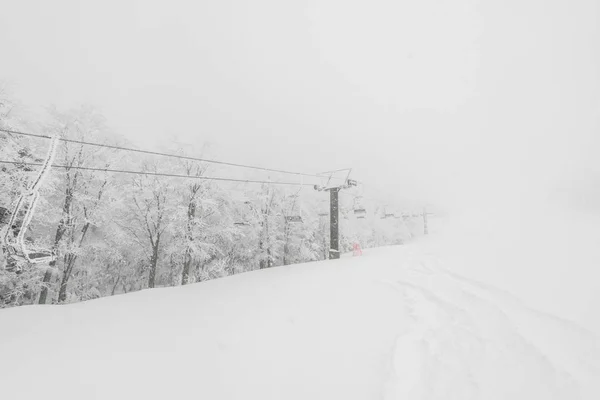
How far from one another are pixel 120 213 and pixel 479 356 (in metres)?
20.1

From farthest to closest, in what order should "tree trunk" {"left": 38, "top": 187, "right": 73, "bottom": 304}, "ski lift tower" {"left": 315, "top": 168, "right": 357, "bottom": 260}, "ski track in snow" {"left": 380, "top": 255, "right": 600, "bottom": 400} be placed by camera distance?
"ski lift tower" {"left": 315, "top": 168, "right": 357, "bottom": 260}, "tree trunk" {"left": 38, "top": 187, "right": 73, "bottom": 304}, "ski track in snow" {"left": 380, "top": 255, "right": 600, "bottom": 400}

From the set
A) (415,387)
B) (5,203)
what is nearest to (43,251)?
(415,387)

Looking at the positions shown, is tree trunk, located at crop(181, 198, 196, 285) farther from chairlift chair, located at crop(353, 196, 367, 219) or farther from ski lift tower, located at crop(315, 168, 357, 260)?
chairlift chair, located at crop(353, 196, 367, 219)

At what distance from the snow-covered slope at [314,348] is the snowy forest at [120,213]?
4711 mm

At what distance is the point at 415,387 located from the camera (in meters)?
3.52

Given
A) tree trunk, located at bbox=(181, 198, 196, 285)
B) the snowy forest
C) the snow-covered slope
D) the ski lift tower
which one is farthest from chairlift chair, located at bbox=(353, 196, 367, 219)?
tree trunk, located at bbox=(181, 198, 196, 285)

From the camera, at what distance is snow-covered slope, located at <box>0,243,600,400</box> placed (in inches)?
135

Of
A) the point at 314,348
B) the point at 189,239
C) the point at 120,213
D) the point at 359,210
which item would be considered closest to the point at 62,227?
the point at 120,213

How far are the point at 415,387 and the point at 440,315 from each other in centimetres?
201

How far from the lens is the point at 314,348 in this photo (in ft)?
15.8

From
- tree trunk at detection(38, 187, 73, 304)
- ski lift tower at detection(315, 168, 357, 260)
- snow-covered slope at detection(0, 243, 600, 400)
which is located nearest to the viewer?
snow-covered slope at detection(0, 243, 600, 400)

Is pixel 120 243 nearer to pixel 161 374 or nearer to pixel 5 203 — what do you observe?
pixel 5 203

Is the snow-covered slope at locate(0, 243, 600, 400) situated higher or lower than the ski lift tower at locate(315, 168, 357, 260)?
lower

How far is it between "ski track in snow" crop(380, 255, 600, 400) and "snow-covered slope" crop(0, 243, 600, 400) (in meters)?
0.02
